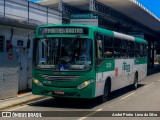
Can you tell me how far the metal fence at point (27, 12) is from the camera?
1673 centimetres

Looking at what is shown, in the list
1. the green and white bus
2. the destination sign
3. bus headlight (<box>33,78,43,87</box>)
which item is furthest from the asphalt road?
the destination sign

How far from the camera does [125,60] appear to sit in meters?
16.9

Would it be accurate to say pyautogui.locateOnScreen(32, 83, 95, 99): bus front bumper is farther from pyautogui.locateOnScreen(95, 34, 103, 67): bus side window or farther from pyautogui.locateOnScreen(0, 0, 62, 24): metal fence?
pyautogui.locateOnScreen(0, 0, 62, 24): metal fence

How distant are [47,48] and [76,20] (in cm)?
1085

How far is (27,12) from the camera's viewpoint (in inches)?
737

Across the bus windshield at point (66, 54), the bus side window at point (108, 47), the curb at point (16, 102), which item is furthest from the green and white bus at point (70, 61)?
the curb at point (16, 102)

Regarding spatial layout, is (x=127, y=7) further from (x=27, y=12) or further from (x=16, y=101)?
(x=16, y=101)

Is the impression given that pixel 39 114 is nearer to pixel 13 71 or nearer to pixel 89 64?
pixel 89 64

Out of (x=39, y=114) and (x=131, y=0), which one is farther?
(x=131, y=0)

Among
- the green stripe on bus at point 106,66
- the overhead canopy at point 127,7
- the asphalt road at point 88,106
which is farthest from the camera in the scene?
the overhead canopy at point 127,7

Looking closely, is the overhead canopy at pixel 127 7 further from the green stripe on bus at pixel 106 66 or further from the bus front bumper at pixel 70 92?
the bus front bumper at pixel 70 92

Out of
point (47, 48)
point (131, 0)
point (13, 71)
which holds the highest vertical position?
point (131, 0)

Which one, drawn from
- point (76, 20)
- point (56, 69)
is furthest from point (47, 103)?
point (76, 20)

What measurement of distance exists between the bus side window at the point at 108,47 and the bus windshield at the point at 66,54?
5.12ft
